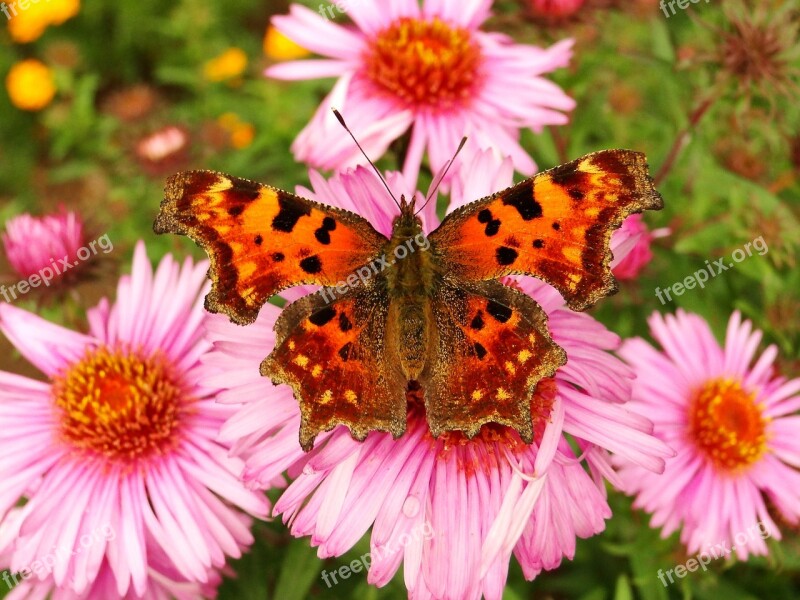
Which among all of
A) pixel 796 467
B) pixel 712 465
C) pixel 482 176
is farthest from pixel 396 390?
pixel 796 467

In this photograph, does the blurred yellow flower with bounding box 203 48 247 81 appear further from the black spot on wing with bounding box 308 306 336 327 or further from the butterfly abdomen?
the black spot on wing with bounding box 308 306 336 327

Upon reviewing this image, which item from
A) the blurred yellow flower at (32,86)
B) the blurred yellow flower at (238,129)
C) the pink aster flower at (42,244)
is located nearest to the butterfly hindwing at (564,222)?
the pink aster flower at (42,244)

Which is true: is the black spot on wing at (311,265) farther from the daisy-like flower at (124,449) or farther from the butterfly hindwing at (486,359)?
the daisy-like flower at (124,449)

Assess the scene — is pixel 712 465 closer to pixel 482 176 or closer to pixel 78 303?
pixel 482 176

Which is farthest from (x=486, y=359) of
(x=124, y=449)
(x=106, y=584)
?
(x=106, y=584)

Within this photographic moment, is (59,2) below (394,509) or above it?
above
